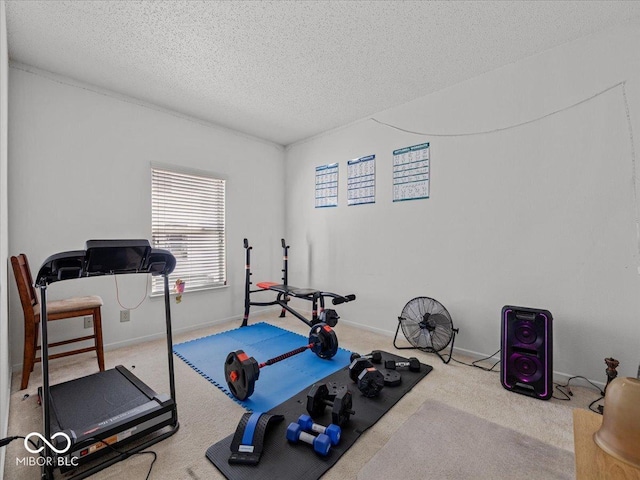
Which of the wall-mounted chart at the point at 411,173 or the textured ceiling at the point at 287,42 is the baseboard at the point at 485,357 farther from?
the textured ceiling at the point at 287,42

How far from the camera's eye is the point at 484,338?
9.44 ft

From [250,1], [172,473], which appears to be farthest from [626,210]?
[172,473]

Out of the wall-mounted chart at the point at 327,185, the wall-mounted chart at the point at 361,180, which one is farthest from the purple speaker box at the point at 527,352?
the wall-mounted chart at the point at 327,185

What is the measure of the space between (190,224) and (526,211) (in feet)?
11.9

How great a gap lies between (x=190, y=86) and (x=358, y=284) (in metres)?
2.93

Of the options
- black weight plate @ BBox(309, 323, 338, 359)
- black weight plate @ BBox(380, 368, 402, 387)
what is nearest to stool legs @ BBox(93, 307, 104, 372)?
black weight plate @ BBox(309, 323, 338, 359)

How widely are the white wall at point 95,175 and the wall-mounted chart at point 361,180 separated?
1.64 m

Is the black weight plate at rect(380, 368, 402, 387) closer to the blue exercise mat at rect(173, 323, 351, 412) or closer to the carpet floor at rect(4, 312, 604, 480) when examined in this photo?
the carpet floor at rect(4, 312, 604, 480)

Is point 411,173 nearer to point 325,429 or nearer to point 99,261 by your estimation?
point 325,429

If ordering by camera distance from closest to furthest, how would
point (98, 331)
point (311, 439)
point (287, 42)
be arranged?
point (311, 439), point (287, 42), point (98, 331)

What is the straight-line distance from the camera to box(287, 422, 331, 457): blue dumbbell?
1604 millimetres

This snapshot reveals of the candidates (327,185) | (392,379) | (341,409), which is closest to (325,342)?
(392,379)

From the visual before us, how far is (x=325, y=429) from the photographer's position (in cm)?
171

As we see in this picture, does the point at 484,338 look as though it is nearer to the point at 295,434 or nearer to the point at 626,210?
the point at 626,210
